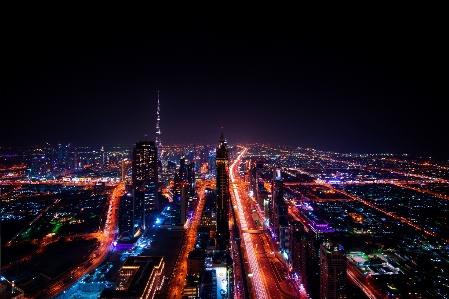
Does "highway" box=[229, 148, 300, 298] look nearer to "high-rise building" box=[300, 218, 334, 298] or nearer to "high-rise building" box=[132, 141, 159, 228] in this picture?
"high-rise building" box=[300, 218, 334, 298]

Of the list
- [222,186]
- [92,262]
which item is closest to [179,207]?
[222,186]

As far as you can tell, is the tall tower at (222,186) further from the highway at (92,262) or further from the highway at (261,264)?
the highway at (92,262)

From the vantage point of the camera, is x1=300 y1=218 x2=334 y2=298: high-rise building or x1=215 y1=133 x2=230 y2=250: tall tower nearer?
x1=300 y1=218 x2=334 y2=298: high-rise building

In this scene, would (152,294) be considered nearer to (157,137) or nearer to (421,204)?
(421,204)

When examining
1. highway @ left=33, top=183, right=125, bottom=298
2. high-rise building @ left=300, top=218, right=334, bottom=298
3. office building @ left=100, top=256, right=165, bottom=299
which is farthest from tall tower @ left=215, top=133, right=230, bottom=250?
highway @ left=33, top=183, right=125, bottom=298

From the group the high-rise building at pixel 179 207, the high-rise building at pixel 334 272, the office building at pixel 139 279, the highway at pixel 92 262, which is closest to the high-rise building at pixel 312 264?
the high-rise building at pixel 334 272

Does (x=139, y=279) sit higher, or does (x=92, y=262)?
(x=139, y=279)

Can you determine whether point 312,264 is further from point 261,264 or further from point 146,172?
point 146,172

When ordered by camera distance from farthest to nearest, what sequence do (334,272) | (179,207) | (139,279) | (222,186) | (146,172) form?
1. (146,172)
2. (179,207)
3. (222,186)
4. (139,279)
5. (334,272)
